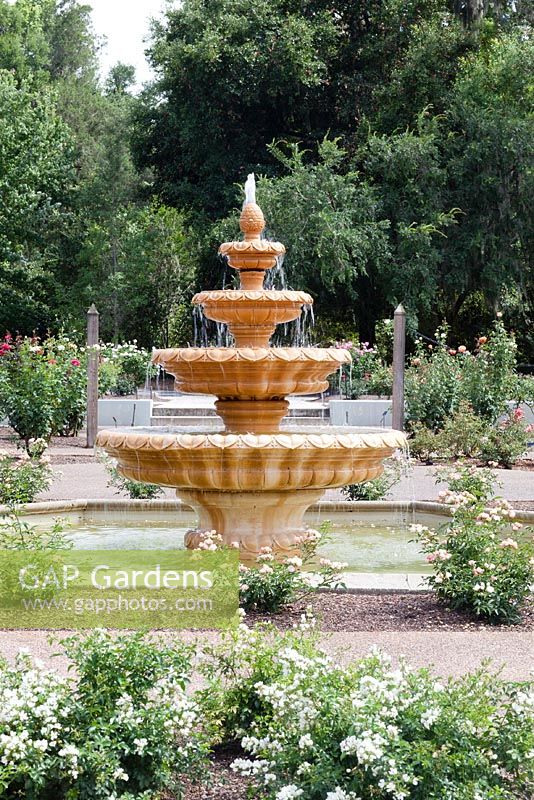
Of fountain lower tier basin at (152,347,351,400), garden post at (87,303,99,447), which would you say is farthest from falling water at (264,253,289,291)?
fountain lower tier basin at (152,347,351,400)

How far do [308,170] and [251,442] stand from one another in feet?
69.6

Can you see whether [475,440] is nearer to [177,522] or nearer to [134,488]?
[134,488]

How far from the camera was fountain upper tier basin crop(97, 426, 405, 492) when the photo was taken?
A: 23.0ft

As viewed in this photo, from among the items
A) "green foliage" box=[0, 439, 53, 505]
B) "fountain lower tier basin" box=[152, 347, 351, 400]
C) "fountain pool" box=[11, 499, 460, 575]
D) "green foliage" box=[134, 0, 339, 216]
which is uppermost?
"green foliage" box=[134, 0, 339, 216]

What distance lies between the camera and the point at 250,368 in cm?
764

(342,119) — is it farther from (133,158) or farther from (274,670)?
(274,670)

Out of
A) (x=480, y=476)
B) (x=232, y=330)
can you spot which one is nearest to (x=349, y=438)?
(x=232, y=330)

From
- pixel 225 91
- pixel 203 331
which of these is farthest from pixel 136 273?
pixel 225 91

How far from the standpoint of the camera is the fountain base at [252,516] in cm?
760

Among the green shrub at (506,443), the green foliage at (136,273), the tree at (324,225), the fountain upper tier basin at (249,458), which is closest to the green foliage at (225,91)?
the green foliage at (136,273)

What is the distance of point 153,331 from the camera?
111ft

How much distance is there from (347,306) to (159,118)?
7.48 m

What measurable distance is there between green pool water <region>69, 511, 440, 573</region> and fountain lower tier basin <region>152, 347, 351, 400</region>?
1464 mm

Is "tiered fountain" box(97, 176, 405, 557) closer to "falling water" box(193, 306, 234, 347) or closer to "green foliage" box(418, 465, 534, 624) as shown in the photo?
"green foliage" box(418, 465, 534, 624)
